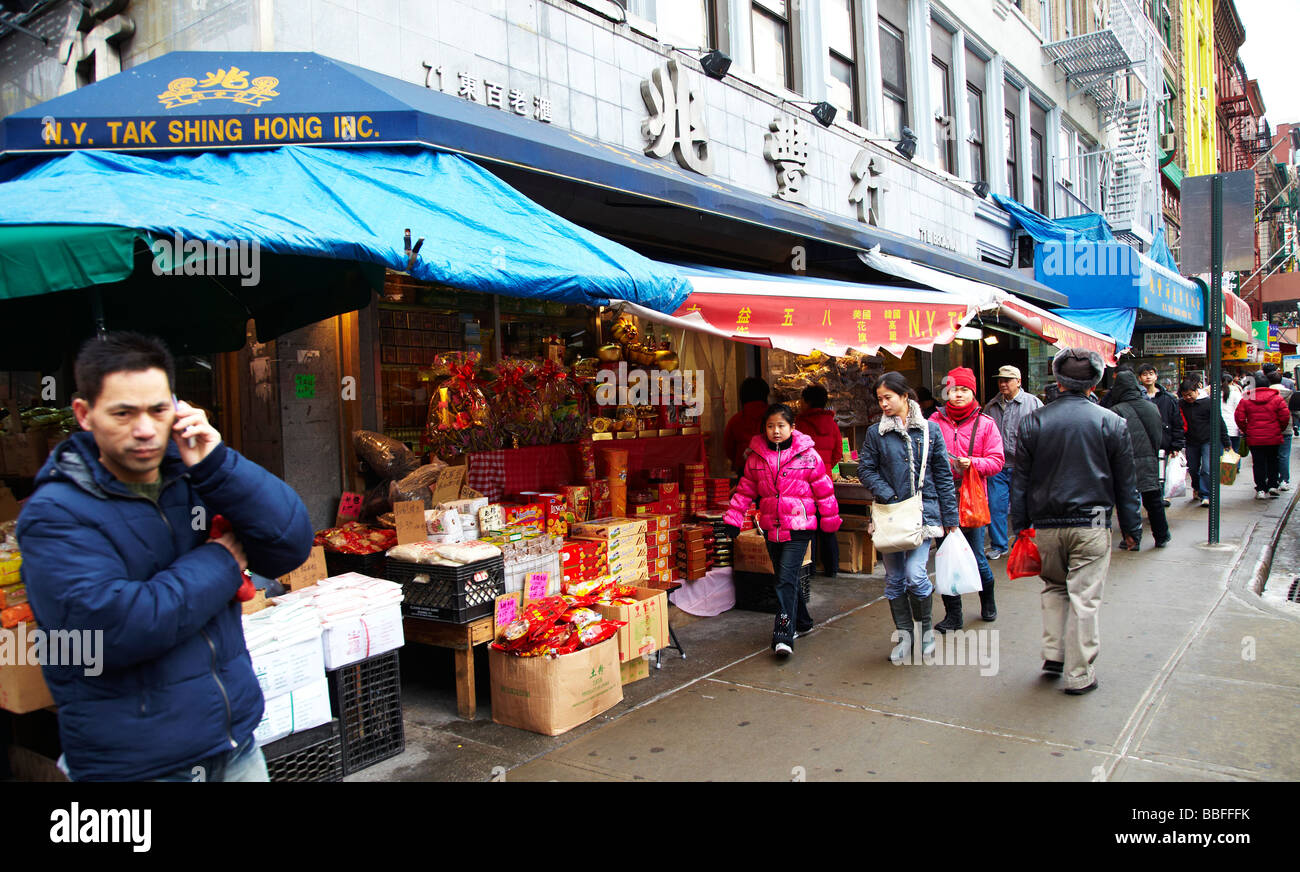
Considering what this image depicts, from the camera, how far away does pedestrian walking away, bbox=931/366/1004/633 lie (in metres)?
6.62

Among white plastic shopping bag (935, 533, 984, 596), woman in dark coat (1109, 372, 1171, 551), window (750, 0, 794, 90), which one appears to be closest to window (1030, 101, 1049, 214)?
window (750, 0, 794, 90)

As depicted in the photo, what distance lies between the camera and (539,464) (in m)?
7.18

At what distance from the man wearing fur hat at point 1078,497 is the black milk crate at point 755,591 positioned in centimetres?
247

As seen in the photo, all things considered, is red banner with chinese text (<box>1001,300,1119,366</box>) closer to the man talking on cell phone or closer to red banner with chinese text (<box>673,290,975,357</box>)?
red banner with chinese text (<box>673,290,975,357</box>)

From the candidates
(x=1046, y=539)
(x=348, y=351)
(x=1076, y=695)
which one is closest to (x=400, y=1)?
(x=348, y=351)

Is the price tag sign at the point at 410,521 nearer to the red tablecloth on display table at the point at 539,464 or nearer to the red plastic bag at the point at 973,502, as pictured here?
the red tablecloth on display table at the point at 539,464

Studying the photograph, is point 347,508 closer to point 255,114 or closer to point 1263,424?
point 255,114

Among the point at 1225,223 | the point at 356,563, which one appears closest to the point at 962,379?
the point at 1225,223

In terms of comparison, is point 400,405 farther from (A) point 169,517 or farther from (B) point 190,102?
(A) point 169,517

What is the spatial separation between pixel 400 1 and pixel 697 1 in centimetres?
486

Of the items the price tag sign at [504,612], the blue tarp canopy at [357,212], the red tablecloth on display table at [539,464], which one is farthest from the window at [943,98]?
the price tag sign at [504,612]

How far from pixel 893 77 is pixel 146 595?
46.2ft

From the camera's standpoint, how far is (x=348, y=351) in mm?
6184

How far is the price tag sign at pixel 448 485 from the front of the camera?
19.4ft
